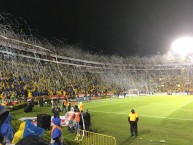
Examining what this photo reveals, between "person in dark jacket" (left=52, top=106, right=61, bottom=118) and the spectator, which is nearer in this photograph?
the spectator

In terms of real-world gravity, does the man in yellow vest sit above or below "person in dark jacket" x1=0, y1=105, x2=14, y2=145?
below

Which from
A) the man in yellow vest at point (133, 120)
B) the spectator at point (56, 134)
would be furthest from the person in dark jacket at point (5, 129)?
the man in yellow vest at point (133, 120)

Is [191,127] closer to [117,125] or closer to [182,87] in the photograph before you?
[117,125]

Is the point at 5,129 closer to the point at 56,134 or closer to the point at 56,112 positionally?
the point at 56,134

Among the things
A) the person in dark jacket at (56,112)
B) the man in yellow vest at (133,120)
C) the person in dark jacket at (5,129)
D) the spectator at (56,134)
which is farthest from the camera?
the man in yellow vest at (133,120)

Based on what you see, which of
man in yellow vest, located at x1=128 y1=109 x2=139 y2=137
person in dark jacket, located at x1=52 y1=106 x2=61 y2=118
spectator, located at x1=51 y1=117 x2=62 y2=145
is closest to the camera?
spectator, located at x1=51 y1=117 x2=62 y2=145

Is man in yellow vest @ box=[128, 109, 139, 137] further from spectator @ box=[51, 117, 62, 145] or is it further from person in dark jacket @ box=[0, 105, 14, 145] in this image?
person in dark jacket @ box=[0, 105, 14, 145]

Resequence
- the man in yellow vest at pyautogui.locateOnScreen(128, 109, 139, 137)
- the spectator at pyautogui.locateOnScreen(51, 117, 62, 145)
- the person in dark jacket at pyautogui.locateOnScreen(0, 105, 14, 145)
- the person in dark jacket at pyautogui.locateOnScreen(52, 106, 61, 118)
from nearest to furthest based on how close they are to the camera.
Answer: the person in dark jacket at pyautogui.locateOnScreen(0, 105, 14, 145) < the spectator at pyautogui.locateOnScreen(51, 117, 62, 145) < the person in dark jacket at pyautogui.locateOnScreen(52, 106, 61, 118) < the man in yellow vest at pyautogui.locateOnScreen(128, 109, 139, 137)

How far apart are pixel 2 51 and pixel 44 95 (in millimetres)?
17690

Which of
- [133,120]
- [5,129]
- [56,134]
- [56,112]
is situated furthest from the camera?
[133,120]

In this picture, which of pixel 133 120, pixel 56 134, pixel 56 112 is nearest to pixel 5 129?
pixel 56 134

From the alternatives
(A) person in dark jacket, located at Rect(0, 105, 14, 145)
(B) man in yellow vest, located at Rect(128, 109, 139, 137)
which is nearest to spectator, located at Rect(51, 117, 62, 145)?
(A) person in dark jacket, located at Rect(0, 105, 14, 145)

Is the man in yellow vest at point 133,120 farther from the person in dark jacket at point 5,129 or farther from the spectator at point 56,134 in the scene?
the person in dark jacket at point 5,129

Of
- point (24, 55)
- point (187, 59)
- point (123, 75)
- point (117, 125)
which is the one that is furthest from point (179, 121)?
point (187, 59)
